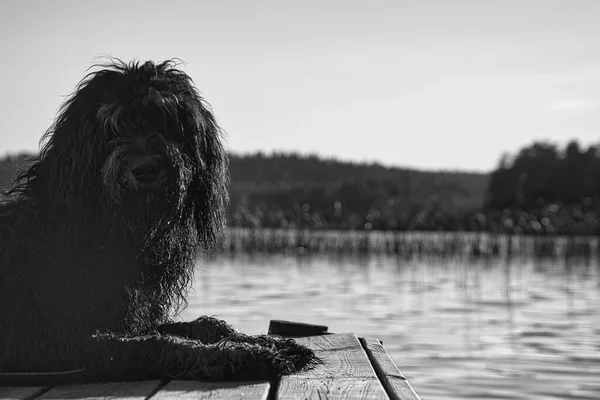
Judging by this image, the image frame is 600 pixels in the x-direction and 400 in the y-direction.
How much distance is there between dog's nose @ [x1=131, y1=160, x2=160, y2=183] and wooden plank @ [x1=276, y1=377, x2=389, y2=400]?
1.38 m

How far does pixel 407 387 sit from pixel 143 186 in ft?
6.13

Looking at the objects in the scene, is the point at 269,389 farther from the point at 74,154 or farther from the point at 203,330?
the point at 74,154

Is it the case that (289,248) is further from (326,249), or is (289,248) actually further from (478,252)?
(478,252)

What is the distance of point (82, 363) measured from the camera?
15.6 feet

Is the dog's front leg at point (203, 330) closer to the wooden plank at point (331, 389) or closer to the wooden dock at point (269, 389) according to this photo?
the wooden dock at point (269, 389)

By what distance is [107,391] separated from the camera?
438 centimetres

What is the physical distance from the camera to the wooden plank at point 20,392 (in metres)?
4.23

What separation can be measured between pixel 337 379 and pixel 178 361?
0.89 m

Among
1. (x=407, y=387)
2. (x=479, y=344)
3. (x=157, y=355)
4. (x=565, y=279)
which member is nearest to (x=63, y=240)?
(x=157, y=355)

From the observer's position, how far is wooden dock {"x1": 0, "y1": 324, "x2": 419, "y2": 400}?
422cm

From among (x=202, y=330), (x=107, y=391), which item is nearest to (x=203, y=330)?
(x=202, y=330)

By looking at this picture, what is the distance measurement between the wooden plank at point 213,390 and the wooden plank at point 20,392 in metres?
0.66

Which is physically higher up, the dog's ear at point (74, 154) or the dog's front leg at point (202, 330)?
the dog's ear at point (74, 154)

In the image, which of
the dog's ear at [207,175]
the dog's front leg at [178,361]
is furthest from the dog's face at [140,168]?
the dog's front leg at [178,361]
